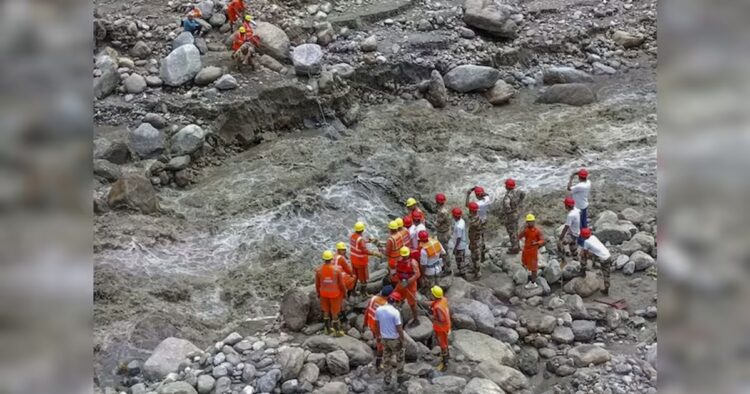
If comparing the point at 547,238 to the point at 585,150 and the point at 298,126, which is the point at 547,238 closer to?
the point at 585,150

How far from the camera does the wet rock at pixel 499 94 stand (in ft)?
55.0

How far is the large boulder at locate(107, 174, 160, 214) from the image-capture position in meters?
12.1

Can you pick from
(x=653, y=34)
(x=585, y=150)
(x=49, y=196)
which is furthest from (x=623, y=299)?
(x=653, y=34)

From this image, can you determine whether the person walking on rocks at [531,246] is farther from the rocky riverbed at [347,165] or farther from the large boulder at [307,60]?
the large boulder at [307,60]

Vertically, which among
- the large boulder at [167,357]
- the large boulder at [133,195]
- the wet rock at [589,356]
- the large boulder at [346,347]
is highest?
the wet rock at [589,356]

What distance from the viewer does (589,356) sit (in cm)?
872

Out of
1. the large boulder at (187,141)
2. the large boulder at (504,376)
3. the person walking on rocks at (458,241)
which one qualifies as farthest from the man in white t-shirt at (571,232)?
the large boulder at (187,141)

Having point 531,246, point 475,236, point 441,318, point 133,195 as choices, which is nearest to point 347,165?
point 133,195

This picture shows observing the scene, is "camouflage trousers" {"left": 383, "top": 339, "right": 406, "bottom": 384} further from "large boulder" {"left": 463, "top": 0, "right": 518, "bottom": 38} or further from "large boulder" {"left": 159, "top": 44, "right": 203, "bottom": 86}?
"large boulder" {"left": 463, "top": 0, "right": 518, "bottom": 38}

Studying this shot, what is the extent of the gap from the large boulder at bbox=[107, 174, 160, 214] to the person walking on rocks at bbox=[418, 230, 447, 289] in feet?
17.0

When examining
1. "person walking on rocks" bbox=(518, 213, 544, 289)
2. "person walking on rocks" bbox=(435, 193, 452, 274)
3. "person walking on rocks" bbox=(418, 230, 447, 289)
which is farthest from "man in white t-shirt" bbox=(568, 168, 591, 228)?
"person walking on rocks" bbox=(418, 230, 447, 289)

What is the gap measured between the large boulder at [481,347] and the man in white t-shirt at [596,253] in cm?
177

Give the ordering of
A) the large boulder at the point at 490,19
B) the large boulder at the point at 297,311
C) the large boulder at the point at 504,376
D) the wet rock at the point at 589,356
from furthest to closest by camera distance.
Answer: the large boulder at the point at 490,19, the large boulder at the point at 297,311, the wet rock at the point at 589,356, the large boulder at the point at 504,376

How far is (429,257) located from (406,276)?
738 mm
